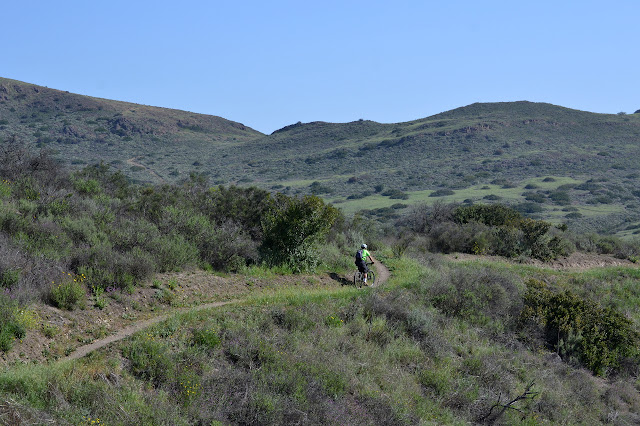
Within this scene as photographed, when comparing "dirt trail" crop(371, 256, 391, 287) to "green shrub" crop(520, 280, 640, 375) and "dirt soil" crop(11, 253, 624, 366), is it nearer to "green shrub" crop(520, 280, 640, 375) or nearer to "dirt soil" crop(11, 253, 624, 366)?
"dirt soil" crop(11, 253, 624, 366)

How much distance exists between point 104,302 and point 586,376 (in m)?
11.9

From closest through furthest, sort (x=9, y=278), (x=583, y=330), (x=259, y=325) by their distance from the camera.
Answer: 1. (x=9, y=278)
2. (x=259, y=325)
3. (x=583, y=330)

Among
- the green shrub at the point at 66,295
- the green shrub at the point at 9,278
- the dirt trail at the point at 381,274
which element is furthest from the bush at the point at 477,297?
the green shrub at the point at 9,278

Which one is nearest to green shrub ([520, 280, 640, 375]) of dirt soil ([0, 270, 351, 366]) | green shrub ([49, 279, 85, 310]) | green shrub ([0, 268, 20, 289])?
dirt soil ([0, 270, 351, 366])

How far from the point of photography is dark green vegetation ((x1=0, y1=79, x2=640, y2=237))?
195 ft

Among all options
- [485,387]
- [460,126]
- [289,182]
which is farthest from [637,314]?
[460,126]

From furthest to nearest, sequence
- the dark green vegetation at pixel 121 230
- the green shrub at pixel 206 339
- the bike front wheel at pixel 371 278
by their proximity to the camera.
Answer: the bike front wheel at pixel 371 278 < the dark green vegetation at pixel 121 230 < the green shrub at pixel 206 339

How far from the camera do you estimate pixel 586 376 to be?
1385 centimetres

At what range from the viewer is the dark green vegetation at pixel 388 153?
59562 millimetres

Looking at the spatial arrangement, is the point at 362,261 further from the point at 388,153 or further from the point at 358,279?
the point at 388,153

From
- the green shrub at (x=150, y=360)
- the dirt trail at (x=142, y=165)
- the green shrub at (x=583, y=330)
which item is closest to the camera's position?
the green shrub at (x=150, y=360)

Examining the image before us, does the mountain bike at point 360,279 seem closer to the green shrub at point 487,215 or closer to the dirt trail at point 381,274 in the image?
the dirt trail at point 381,274

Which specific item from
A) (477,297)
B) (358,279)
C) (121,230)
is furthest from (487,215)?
(121,230)

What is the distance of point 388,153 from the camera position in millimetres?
86562
